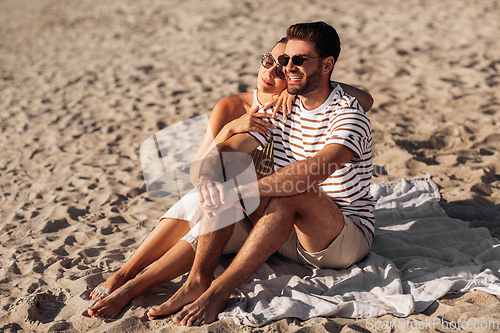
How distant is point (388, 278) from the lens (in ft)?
7.79

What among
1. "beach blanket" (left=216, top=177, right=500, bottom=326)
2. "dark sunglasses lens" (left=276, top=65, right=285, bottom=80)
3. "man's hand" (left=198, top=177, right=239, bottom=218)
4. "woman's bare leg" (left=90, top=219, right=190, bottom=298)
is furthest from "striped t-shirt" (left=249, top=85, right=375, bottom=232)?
"woman's bare leg" (left=90, top=219, right=190, bottom=298)

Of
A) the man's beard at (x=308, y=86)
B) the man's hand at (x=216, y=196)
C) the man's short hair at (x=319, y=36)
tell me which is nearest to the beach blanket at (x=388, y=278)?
the man's hand at (x=216, y=196)

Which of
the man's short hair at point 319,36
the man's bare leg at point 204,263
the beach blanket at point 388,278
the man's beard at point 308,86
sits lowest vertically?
the beach blanket at point 388,278

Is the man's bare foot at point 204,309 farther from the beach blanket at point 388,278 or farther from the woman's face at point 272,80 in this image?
the woman's face at point 272,80

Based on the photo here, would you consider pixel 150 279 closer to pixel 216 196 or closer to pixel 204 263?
pixel 204 263

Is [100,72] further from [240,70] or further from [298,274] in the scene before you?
[298,274]

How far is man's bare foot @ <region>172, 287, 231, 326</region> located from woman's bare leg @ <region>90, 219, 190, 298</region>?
528mm

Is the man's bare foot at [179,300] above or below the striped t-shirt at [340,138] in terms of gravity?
below

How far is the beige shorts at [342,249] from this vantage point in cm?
233

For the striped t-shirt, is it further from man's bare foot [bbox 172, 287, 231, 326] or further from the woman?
man's bare foot [bbox 172, 287, 231, 326]

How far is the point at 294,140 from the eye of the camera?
2613mm

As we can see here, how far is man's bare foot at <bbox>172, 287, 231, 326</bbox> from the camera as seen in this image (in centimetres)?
208

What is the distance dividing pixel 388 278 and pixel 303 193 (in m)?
0.75

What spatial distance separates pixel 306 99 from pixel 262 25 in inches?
273
